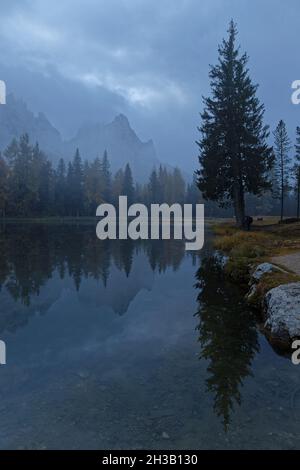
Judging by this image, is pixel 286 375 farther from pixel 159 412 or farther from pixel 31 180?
pixel 31 180

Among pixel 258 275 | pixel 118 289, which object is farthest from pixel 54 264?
pixel 258 275

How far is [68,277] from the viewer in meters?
14.4

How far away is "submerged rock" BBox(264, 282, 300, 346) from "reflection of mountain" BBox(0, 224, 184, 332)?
4.15 meters

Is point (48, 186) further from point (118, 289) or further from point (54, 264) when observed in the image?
point (118, 289)

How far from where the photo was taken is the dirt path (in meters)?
12.3

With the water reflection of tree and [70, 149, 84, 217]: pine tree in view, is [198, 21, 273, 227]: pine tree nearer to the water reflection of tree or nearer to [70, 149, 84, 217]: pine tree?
the water reflection of tree

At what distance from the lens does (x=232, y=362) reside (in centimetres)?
652

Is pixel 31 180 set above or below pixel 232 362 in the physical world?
above

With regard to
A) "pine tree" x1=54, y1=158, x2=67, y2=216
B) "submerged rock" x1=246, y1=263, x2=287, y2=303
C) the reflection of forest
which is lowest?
the reflection of forest

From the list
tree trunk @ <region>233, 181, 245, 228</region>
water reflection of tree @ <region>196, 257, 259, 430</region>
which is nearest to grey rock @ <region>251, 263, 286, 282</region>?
water reflection of tree @ <region>196, 257, 259, 430</region>

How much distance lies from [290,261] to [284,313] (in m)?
7.21

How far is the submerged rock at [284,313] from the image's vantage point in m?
7.16

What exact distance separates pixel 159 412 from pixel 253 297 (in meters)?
6.20
